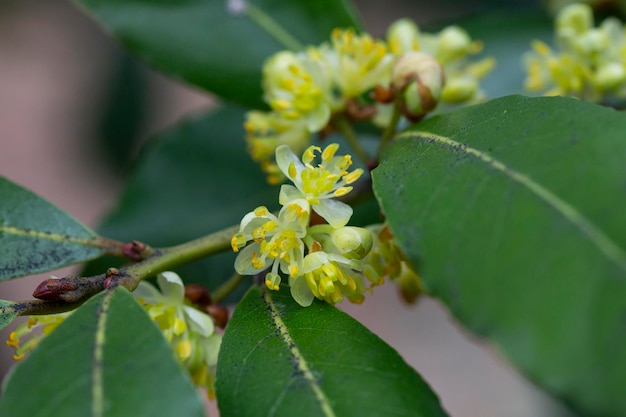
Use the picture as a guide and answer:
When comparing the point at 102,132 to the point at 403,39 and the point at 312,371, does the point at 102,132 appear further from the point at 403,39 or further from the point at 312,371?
the point at 312,371

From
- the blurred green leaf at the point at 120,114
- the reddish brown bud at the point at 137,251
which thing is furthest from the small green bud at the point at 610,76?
the blurred green leaf at the point at 120,114

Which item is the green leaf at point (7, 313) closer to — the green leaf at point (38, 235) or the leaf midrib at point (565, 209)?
the green leaf at point (38, 235)

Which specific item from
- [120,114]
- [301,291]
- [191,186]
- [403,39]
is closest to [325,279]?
[301,291]

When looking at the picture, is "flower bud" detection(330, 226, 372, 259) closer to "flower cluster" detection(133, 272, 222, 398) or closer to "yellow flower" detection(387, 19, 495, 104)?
"flower cluster" detection(133, 272, 222, 398)

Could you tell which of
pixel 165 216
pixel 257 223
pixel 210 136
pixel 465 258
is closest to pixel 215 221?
pixel 165 216

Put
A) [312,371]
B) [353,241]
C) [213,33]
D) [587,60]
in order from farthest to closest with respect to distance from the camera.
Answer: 1. [213,33]
2. [587,60]
3. [353,241]
4. [312,371]

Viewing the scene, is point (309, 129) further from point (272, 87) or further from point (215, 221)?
point (215, 221)

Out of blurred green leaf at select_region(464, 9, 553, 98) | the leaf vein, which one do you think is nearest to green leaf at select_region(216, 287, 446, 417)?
the leaf vein
